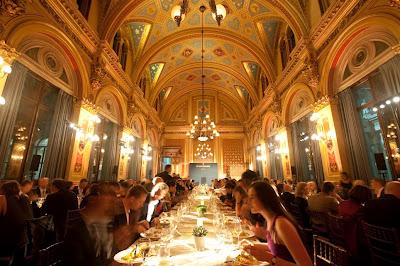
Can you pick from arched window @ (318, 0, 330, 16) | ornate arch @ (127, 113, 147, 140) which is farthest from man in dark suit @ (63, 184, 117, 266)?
ornate arch @ (127, 113, 147, 140)

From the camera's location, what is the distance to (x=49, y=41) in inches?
226

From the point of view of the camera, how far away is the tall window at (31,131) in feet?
16.3

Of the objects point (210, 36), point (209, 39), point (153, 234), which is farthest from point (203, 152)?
point (153, 234)

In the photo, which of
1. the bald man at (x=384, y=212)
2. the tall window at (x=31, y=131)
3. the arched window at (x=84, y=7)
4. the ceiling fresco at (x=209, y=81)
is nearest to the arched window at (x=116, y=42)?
the arched window at (x=84, y=7)

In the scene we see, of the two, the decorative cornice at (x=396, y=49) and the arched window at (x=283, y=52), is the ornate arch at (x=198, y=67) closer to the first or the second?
the arched window at (x=283, y=52)

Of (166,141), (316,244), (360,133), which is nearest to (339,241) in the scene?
(316,244)

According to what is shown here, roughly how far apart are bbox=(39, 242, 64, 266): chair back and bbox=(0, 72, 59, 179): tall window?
169 inches

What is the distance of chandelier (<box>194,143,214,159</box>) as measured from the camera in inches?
723

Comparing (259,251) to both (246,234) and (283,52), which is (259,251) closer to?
(246,234)

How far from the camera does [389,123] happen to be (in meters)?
5.12

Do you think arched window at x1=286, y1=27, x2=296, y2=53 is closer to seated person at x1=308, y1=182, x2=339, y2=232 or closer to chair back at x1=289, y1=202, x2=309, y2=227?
seated person at x1=308, y1=182, x2=339, y2=232

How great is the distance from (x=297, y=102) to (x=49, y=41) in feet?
31.2

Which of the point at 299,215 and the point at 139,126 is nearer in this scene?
the point at 299,215

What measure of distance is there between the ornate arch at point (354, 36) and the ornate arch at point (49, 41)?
27.0ft
